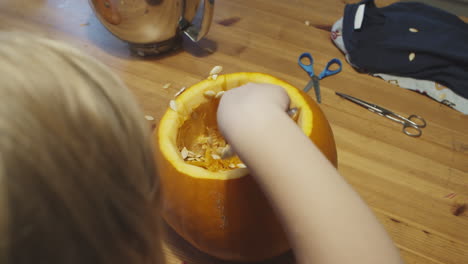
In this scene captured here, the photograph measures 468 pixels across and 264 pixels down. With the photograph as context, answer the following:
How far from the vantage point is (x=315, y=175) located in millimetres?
340

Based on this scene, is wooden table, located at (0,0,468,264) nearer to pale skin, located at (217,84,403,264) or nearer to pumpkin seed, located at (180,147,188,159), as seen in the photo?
pale skin, located at (217,84,403,264)

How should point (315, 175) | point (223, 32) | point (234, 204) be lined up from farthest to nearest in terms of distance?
point (223, 32) < point (234, 204) < point (315, 175)

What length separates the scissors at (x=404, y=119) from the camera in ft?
2.36

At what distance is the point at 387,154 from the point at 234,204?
0.40 meters

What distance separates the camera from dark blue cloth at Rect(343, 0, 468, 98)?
81 cm

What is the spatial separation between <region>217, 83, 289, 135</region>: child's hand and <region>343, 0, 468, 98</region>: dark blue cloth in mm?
533

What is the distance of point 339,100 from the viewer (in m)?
0.77

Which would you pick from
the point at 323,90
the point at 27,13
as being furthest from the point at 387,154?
the point at 27,13


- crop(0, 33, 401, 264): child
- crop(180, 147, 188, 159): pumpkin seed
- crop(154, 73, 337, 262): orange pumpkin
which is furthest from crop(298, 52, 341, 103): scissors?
crop(0, 33, 401, 264): child

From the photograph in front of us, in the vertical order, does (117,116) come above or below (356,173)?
above

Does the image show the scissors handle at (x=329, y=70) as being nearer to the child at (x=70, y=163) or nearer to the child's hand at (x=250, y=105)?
the child's hand at (x=250, y=105)

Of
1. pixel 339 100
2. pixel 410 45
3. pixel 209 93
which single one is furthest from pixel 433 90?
pixel 209 93

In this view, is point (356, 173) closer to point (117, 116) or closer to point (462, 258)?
point (462, 258)

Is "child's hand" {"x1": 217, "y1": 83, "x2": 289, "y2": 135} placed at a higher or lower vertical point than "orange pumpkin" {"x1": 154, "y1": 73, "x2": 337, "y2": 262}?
higher
